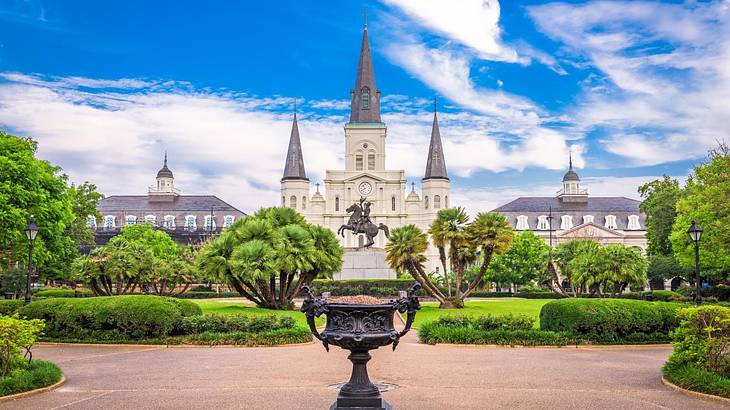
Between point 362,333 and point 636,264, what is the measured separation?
111ft

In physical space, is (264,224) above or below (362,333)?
above

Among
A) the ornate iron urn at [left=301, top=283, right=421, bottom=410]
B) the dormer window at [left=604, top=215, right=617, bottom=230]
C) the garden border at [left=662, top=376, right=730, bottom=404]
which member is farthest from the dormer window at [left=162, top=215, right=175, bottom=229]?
the ornate iron urn at [left=301, top=283, right=421, bottom=410]

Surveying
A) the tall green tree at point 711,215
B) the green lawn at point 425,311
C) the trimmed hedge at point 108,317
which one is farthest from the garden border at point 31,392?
the tall green tree at point 711,215

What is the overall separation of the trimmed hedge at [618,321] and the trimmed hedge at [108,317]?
1158 centimetres

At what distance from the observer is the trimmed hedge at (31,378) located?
11.2 metres

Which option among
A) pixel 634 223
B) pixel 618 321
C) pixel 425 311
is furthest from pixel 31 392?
pixel 634 223

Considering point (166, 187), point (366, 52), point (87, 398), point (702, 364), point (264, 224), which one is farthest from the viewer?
point (166, 187)

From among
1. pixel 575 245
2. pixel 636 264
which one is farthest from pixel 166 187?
pixel 636 264

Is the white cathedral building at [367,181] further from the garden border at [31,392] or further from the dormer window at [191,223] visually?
the garden border at [31,392]

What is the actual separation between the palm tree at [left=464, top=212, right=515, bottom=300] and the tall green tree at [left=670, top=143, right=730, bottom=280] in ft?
28.2

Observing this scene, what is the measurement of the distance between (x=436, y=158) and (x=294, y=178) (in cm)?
2041

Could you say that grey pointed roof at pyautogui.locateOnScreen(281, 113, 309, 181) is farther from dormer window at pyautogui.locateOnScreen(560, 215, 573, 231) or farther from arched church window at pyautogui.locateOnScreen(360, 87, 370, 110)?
dormer window at pyautogui.locateOnScreen(560, 215, 573, 231)

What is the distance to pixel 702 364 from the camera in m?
12.2

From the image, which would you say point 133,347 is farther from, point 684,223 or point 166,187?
point 166,187
